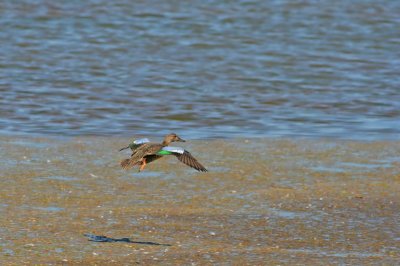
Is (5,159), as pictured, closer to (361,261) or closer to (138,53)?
(361,261)

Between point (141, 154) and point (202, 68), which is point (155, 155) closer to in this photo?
point (141, 154)

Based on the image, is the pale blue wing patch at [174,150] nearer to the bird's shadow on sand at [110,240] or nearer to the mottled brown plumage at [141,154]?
the mottled brown plumage at [141,154]

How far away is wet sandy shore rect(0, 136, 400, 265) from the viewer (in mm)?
8547

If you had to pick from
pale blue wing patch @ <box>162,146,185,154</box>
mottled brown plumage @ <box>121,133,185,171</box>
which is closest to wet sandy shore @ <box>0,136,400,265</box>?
mottled brown plumage @ <box>121,133,185,171</box>

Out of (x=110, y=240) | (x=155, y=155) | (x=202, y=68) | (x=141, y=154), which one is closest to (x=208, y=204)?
(x=155, y=155)

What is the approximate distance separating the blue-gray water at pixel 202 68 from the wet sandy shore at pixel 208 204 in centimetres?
123

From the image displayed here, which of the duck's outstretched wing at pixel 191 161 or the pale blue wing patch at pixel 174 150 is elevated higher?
the pale blue wing patch at pixel 174 150

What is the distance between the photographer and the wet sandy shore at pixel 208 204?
8.55 m

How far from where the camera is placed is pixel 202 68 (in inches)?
739

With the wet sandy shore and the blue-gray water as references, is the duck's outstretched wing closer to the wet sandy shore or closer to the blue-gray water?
the wet sandy shore

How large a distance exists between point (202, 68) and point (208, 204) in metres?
8.84

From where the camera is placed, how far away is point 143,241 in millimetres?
8781

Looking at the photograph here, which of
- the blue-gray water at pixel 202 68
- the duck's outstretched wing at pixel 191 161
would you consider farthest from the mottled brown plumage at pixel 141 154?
the blue-gray water at pixel 202 68

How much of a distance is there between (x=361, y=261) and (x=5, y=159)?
15.2ft
